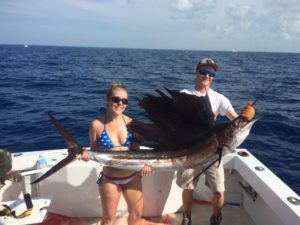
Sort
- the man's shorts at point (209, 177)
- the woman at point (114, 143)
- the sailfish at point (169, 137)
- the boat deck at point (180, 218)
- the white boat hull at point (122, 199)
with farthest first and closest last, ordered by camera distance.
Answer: the boat deck at point (180, 218) → the white boat hull at point (122, 199) → the man's shorts at point (209, 177) → the woman at point (114, 143) → the sailfish at point (169, 137)

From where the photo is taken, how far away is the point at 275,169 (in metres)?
4.88

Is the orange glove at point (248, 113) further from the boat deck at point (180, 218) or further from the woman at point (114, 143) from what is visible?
the boat deck at point (180, 218)

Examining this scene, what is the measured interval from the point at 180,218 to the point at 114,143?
3.90 ft

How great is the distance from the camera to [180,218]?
2.90 metres

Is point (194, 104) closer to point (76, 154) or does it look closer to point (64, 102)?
point (76, 154)

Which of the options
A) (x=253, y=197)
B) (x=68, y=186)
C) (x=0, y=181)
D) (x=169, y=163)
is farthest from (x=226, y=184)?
(x=0, y=181)

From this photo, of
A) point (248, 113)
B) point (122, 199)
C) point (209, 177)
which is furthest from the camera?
point (122, 199)

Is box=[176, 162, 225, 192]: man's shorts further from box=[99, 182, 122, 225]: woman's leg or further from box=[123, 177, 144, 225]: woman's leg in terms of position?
box=[99, 182, 122, 225]: woman's leg

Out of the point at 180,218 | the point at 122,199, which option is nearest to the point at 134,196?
the point at 122,199

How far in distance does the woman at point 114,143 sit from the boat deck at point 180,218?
2.21 ft

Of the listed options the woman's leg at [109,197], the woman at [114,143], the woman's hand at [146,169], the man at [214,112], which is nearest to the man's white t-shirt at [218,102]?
the man at [214,112]

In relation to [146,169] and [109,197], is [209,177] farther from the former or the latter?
[109,197]

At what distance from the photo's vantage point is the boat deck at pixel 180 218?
2.77 meters

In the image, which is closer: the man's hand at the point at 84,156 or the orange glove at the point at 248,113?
the orange glove at the point at 248,113
